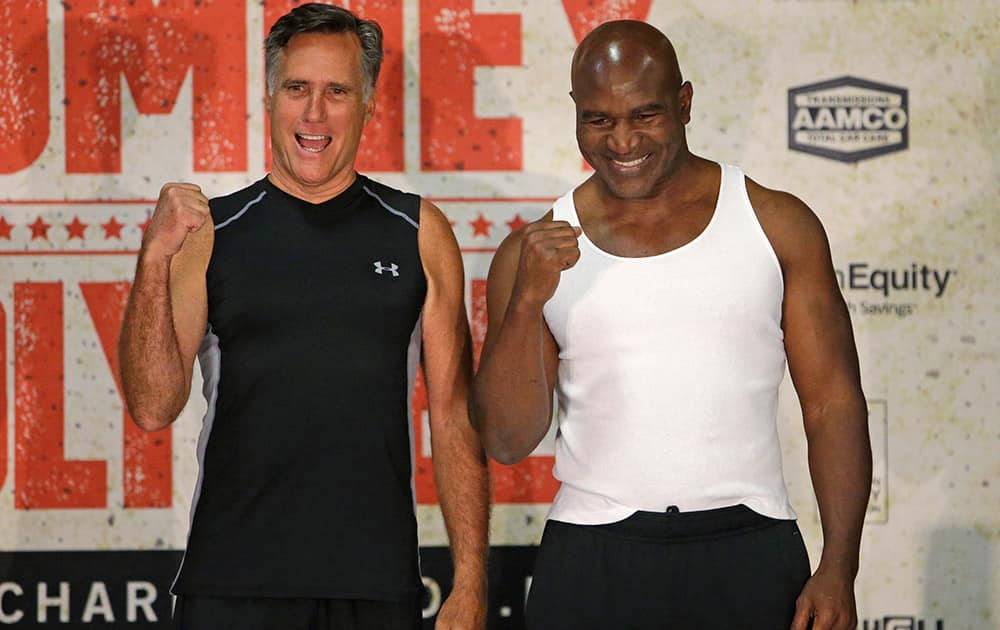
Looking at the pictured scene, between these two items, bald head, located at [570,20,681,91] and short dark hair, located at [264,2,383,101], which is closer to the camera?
bald head, located at [570,20,681,91]

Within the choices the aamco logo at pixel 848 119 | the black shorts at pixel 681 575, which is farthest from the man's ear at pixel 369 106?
the aamco logo at pixel 848 119

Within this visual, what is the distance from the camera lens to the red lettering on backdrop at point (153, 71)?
8.38ft

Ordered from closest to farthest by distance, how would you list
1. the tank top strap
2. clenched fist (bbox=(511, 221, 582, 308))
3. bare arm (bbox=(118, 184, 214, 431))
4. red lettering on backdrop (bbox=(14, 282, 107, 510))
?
clenched fist (bbox=(511, 221, 582, 308)) → bare arm (bbox=(118, 184, 214, 431)) → the tank top strap → red lettering on backdrop (bbox=(14, 282, 107, 510))

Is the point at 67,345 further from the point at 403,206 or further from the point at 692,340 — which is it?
the point at 692,340

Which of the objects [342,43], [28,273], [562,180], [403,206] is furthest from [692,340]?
[28,273]

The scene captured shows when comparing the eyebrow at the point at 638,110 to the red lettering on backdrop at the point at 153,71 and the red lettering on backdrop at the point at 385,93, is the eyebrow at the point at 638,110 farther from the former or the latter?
the red lettering on backdrop at the point at 153,71

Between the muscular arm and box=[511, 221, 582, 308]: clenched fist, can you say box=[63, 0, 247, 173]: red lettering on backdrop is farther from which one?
box=[511, 221, 582, 308]: clenched fist

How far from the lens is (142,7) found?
2555 millimetres

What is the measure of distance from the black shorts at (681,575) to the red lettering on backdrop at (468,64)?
108cm

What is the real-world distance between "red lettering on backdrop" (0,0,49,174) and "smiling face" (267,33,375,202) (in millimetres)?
892

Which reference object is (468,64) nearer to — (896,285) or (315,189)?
(315,189)

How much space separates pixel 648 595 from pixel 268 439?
1.91 feet

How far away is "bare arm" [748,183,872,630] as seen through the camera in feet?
5.57

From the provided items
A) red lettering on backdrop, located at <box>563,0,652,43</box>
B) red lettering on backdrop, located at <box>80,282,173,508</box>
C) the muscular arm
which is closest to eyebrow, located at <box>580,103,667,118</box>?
the muscular arm
